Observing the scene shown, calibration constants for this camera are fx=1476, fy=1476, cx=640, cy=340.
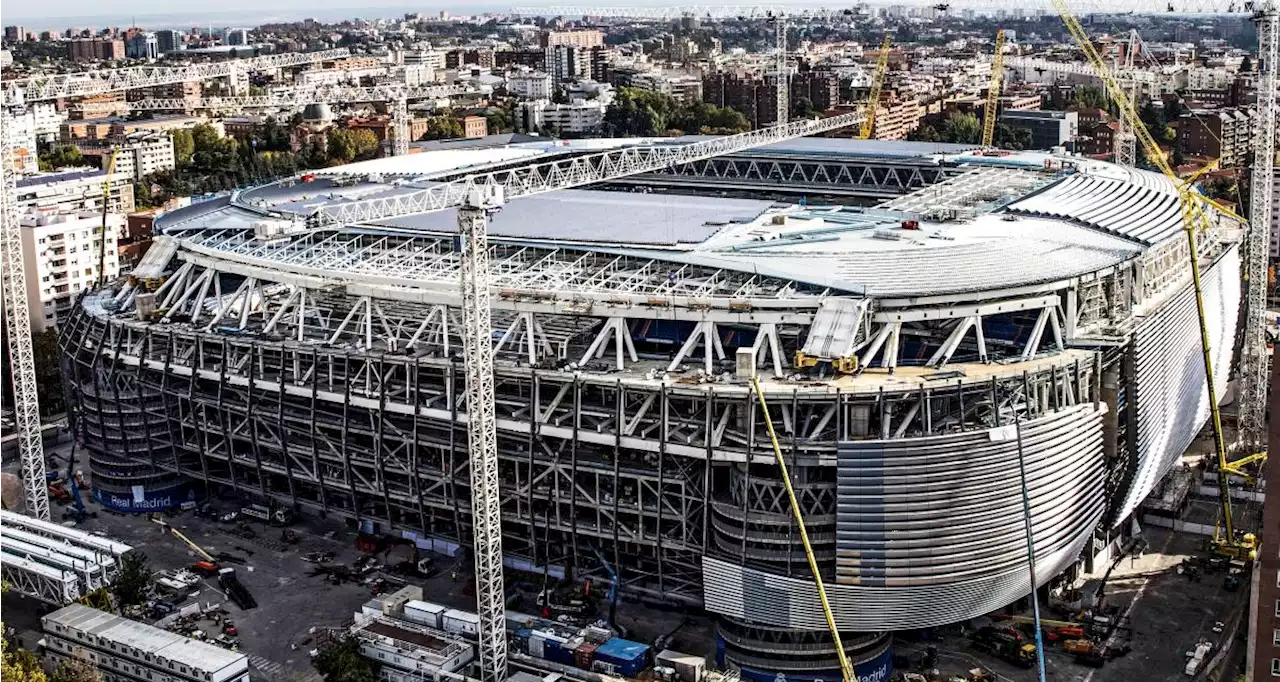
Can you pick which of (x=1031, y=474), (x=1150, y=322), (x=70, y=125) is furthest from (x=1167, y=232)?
(x=70, y=125)

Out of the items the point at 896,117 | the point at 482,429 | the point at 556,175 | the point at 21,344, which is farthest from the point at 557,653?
the point at 896,117

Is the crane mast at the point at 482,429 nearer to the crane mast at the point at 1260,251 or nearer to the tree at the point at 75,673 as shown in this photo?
the tree at the point at 75,673

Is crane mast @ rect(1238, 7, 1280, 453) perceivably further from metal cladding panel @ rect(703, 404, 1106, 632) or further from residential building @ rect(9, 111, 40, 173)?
residential building @ rect(9, 111, 40, 173)

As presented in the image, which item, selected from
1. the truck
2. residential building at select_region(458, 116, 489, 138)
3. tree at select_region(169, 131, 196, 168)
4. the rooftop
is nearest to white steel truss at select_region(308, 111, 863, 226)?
the rooftop

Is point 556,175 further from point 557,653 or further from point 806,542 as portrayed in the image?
point 806,542

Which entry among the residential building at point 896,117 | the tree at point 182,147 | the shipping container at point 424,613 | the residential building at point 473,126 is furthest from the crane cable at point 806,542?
the residential building at point 473,126

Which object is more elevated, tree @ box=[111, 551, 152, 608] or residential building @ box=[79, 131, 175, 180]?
residential building @ box=[79, 131, 175, 180]
